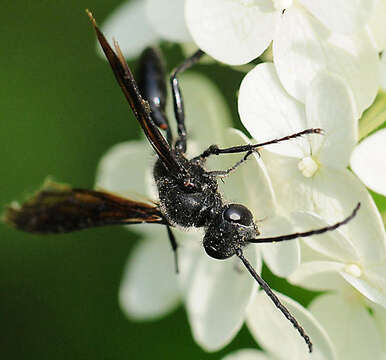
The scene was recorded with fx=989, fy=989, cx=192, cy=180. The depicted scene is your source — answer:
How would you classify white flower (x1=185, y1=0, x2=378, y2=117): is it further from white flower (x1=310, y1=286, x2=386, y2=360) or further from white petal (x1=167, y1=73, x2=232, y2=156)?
white petal (x1=167, y1=73, x2=232, y2=156)

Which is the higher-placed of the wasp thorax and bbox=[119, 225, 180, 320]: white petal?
the wasp thorax

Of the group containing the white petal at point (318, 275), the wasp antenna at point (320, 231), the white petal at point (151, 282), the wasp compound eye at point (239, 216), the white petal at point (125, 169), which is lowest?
the white petal at point (151, 282)

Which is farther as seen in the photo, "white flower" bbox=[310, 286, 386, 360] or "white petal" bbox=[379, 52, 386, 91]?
"white flower" bbox=[310, 286, 386, 360]

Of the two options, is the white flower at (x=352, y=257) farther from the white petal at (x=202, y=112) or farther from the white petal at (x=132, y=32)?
the white petal at (x=132, y=32)

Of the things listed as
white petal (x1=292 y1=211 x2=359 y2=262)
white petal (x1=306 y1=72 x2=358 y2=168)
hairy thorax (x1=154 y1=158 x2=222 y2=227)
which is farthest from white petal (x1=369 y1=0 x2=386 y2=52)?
hairy thorax (x1=154 y1=158 x2=222 y2=227)

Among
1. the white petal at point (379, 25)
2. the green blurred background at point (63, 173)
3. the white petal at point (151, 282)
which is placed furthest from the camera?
the green blurred background at point (63, 173)

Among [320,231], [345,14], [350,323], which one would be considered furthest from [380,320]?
[345,14]

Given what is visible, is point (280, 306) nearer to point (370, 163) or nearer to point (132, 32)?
point (370, 163)

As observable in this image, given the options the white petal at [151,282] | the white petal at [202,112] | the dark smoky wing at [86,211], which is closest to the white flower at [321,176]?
the dark smoky wing at [86,211]
